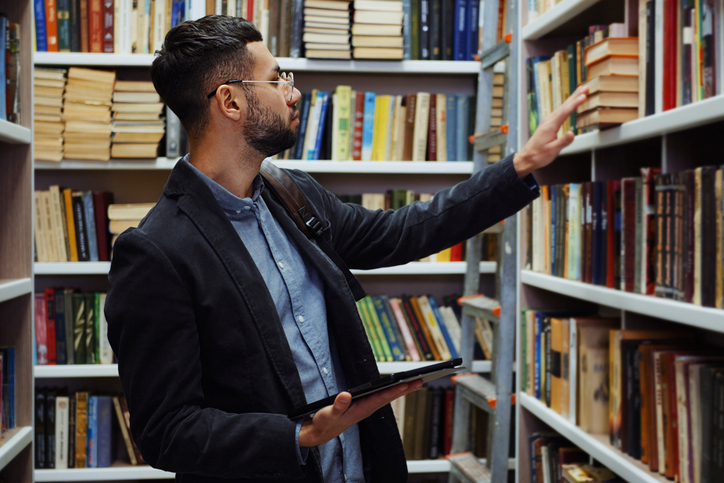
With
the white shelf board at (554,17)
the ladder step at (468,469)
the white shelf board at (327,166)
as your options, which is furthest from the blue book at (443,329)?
the white shelf board at (554,17)

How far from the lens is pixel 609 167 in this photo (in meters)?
1.60

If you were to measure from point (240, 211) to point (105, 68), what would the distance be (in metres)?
1.76

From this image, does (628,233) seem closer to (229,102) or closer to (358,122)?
(229,102)

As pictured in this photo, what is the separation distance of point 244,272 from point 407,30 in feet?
5.88

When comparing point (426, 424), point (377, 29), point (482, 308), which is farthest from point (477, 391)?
point (377, 29)

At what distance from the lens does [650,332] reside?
1.42 meters

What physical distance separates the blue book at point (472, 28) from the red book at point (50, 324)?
74.0 inches

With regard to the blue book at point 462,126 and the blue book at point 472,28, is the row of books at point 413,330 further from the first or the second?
the blue book at point 472,28

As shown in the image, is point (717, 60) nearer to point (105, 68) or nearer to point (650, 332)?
point (650, 332)

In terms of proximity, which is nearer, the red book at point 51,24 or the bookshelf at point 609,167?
the bookshelf at point 609,167

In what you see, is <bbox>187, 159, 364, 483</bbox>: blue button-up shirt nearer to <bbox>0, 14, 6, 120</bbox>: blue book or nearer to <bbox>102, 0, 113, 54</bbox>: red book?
<bbox>0, 14, 6, 120</bbox>: blue book

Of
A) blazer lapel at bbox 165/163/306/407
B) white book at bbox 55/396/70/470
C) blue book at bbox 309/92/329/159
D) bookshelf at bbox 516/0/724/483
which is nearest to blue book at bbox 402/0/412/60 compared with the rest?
blue book at bbox 309/92/329/159

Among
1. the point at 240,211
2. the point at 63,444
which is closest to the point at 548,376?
the point at 240,211

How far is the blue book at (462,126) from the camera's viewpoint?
2619mm
